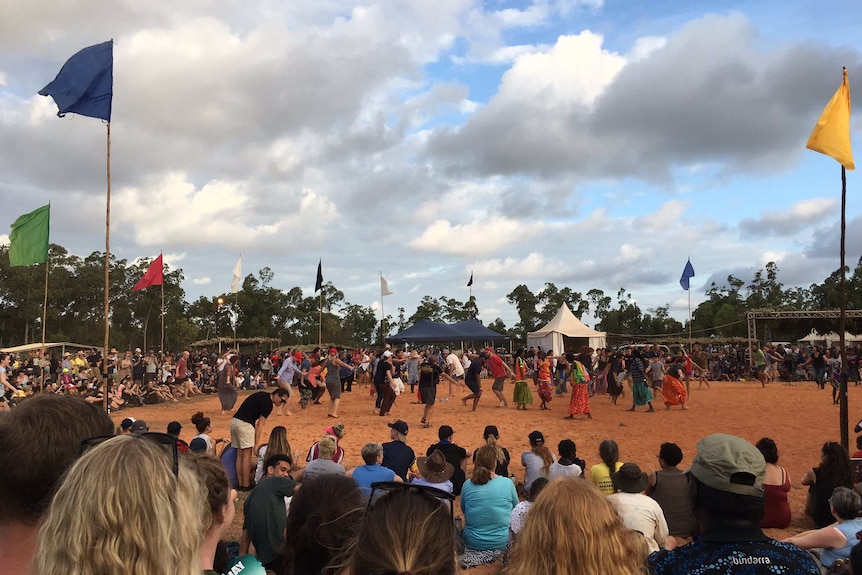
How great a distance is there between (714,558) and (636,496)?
3229mm

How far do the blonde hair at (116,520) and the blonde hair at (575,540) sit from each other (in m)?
1.18

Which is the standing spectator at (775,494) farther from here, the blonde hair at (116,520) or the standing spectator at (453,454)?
the blonde hair at (116,520)

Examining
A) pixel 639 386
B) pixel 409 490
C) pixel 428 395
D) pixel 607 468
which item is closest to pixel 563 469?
pixel 607 468

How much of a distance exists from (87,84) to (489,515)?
10957mm

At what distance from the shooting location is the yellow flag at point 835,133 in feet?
30.9

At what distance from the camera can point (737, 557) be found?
206cm

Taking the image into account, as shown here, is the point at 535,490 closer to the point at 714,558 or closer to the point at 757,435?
the point at 714,558

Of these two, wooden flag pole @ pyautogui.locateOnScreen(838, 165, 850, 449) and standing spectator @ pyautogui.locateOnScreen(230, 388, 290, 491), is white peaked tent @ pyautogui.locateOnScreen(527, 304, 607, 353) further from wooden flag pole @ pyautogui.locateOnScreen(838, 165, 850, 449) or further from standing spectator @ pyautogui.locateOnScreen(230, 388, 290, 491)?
standing spectator @ pyautogui.locateOnScreen(230, 388, 290, 491)

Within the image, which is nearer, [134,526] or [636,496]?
[134,526]

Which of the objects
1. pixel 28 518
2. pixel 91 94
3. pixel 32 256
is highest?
pixel 91 94

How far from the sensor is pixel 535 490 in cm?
591

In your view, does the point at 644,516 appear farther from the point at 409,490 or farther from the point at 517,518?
the point at 409,490

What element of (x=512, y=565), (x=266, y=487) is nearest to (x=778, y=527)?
(x=266, y=487)

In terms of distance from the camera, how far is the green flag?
1456 centimetres
